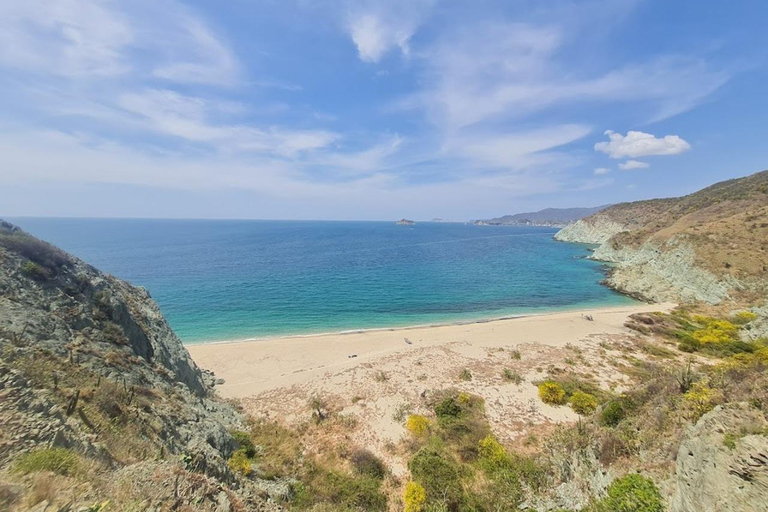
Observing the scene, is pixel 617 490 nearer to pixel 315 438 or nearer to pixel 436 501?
pixel 436 501

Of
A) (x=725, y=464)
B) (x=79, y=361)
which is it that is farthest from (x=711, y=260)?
(x=79, y=361)

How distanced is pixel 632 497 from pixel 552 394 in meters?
12.4

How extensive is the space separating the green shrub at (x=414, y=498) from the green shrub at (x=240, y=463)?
7.37 m

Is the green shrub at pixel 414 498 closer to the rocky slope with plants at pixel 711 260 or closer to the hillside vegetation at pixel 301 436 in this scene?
the hillside vegetation at pixel 301 436

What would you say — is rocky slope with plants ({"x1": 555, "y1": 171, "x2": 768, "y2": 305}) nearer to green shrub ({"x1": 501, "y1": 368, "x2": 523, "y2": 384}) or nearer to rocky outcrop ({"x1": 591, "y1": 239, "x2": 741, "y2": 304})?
rocky outcrop ({"x1": 591, "y1": 239, "x2": 741, "y2": 304})

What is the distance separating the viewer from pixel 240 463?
45.4ft

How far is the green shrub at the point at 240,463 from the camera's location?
13469mm

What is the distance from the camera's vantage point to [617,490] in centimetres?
946

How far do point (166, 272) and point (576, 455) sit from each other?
8440 cm

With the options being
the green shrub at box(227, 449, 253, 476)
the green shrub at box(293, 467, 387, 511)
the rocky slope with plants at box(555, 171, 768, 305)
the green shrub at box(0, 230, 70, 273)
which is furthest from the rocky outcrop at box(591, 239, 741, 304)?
the green shrub at box(0, 230, 70, 273)

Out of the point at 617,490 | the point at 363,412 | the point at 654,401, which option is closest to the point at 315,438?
the point at 363,412

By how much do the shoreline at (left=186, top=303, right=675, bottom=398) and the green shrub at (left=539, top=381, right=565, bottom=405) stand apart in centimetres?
898

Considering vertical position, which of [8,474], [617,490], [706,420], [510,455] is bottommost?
[510,455]

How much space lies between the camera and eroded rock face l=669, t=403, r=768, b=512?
24.2 feet
